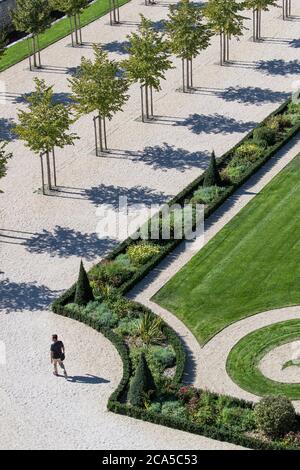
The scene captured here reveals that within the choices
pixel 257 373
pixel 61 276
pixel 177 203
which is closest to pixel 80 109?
pixel 177 203

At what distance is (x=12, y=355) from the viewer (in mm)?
42281

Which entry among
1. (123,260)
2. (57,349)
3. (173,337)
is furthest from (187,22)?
(57,349)

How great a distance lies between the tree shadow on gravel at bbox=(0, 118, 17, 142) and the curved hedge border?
41.0 ft

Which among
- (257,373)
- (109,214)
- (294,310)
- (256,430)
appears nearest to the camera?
(256,430)

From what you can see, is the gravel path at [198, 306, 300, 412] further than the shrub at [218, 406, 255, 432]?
Yes

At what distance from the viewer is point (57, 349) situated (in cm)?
4041

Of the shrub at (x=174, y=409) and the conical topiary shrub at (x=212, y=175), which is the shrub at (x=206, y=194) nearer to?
the conical topiary shrub at (x=212, y=175)

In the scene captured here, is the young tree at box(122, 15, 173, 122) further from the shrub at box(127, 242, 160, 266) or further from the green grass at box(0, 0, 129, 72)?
the shrub at box(127, 242, 160, 266)

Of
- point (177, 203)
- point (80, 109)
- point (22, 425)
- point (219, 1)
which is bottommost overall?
point (22, 425)

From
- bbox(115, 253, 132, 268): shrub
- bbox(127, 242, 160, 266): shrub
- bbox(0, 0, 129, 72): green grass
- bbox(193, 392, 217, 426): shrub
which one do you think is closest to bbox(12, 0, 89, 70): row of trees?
bbox(0, 0, 129, 72): green grass

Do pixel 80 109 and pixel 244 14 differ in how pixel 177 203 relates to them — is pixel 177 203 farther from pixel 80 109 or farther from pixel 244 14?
pixel 244 14

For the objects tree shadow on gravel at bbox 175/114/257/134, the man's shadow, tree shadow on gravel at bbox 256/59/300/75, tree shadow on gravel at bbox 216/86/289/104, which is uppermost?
tree shadow on gravel at bbox 256/59/300/75

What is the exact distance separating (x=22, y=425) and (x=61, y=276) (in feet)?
34.4

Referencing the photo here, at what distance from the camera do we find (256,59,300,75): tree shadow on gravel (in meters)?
67.5
